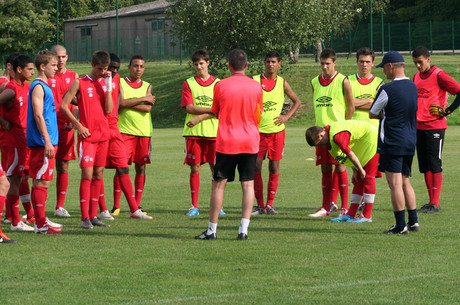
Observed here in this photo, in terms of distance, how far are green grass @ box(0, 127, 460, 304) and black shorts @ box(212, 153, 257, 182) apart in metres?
0.80

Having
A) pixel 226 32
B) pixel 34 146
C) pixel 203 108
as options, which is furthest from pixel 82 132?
pixel 226 32

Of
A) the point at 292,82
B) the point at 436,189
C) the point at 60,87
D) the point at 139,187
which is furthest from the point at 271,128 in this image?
the point at 292,82

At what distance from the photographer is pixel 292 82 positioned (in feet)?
150

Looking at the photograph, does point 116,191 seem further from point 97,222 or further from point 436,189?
point 436,189

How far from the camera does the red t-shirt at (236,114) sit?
9555 millimetres

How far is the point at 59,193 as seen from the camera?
1228 centimetres

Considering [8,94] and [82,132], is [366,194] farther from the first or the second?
[8,94]

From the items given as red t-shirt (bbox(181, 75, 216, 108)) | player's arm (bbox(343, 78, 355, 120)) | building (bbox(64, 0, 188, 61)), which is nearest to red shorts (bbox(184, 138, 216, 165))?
red t-shirt (bbox(181, 75, 216, 108))

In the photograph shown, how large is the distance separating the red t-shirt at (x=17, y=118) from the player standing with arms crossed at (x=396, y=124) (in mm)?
4791

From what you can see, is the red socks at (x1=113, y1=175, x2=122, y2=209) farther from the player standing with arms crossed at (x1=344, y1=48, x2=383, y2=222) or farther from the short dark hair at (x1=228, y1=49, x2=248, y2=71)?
the player standing with arms crossed at (x1=344, y1=48, x2=383, y2=222)

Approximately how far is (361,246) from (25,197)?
16.3 feet

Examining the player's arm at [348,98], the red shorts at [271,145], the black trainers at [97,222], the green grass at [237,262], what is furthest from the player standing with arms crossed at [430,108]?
the black trainers at [97,222]

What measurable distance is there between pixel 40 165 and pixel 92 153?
815 mm

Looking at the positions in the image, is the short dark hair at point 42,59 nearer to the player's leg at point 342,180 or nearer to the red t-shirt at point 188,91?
the red t-shirt at point 188,91
